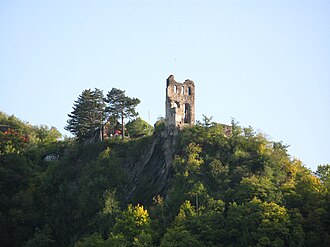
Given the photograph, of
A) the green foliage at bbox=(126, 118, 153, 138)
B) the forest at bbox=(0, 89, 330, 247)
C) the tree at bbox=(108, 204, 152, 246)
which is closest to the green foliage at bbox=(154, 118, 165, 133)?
the forest at bbox=(0, 89, 330, 247)

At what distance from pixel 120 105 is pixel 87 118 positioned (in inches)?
174

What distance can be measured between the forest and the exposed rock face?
0.50 feet

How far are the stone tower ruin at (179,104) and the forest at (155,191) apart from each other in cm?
159

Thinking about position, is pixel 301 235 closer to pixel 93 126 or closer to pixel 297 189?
pixel 297 189

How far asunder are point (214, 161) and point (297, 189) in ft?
26.5

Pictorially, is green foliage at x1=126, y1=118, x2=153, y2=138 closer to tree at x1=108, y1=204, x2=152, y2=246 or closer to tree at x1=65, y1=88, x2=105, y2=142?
tree at x1=65, y1=88, x2=105, y2=142

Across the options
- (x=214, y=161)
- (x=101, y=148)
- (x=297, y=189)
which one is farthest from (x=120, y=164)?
(x=297, y=189)

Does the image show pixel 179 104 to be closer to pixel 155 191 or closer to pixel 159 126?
pixel 159 126

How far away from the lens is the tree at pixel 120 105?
8675cm

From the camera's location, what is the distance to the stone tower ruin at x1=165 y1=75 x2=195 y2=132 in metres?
78.7

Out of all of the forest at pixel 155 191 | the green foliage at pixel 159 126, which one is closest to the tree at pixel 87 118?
the forest at pixel 155 191

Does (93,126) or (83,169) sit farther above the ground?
(93,126)

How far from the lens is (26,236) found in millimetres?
79250

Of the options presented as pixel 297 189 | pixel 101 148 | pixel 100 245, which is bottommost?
pixel 100 245
